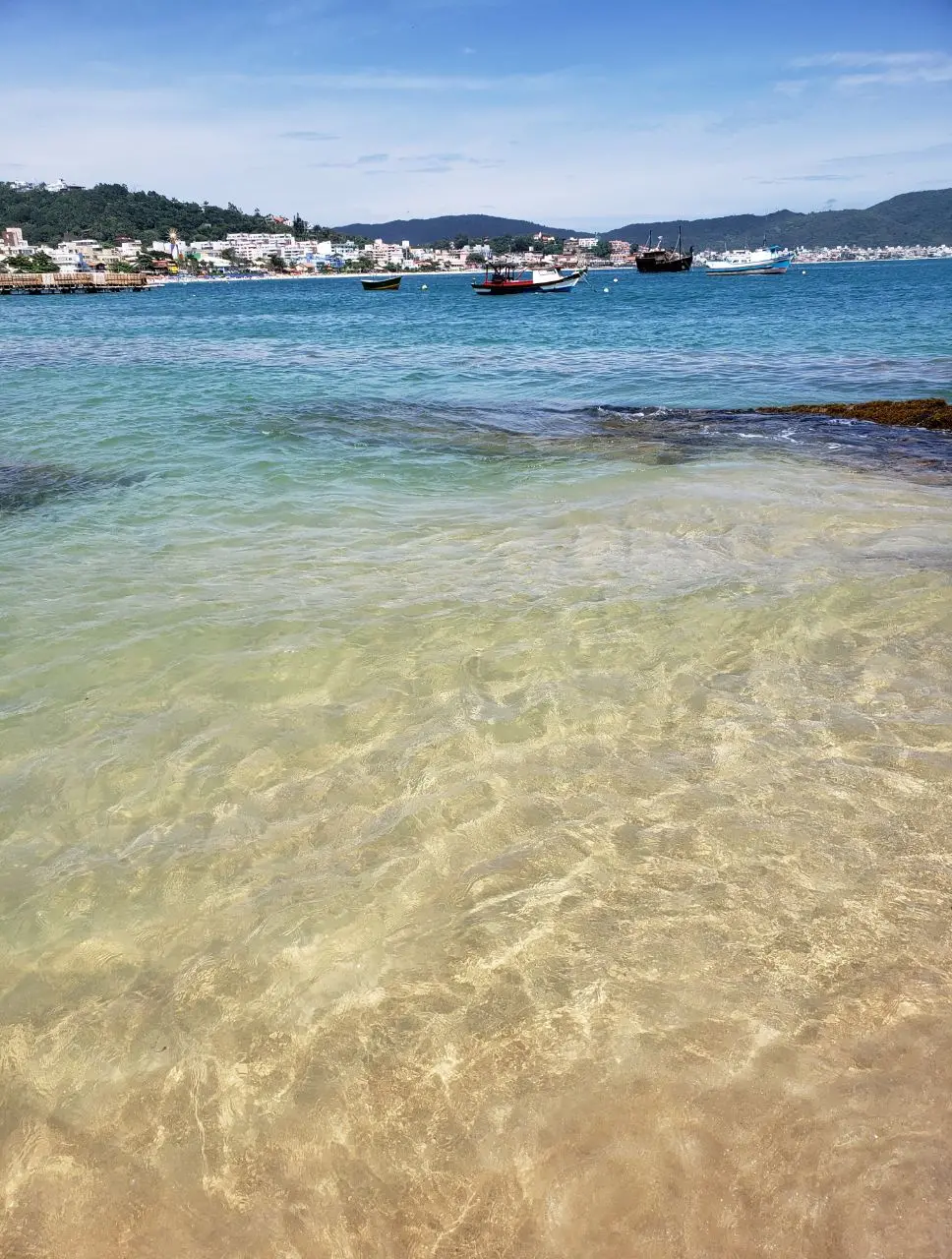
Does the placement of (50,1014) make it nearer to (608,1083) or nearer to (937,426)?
(608,1083)

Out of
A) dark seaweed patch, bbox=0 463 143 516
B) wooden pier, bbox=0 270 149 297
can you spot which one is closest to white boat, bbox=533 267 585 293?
wooden pier, bbox=0 270 149 297

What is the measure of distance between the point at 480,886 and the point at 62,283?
12174cm

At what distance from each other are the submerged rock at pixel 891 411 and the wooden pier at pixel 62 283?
367ft

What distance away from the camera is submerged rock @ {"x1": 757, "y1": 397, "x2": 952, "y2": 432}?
14.0 meters

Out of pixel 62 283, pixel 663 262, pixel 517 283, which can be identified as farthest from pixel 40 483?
pixel 663 262

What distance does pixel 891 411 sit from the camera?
578 inches

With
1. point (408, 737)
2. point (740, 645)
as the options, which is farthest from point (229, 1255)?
point (740, 645)

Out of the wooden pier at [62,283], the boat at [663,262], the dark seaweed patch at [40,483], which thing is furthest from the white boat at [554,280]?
the dark seaweed patch at [40,483]

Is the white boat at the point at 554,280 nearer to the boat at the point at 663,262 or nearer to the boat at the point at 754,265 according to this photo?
the boat at the point at 663,262

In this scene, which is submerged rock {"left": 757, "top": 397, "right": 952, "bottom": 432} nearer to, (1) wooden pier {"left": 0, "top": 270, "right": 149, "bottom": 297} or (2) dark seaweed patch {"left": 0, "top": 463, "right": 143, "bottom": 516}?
(2) dark seaweed patch {"left": 0, "top": 463, "right": 143, "bottom": 516}

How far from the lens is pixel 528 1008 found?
2.90m

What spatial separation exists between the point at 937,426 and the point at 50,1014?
50.6ft

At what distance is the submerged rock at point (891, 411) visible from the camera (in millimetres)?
14008

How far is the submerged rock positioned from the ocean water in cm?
612
